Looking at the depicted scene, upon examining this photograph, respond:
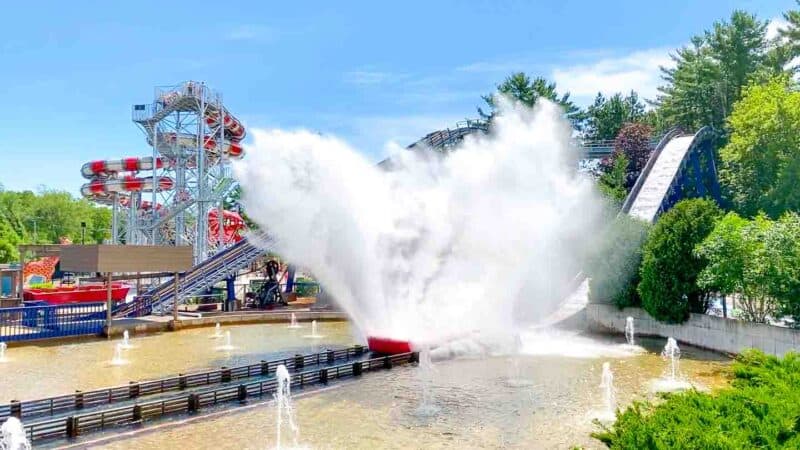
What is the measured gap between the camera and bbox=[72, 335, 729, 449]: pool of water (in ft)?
44.8

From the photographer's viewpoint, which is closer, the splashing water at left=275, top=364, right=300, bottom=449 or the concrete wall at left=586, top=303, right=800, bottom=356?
the splashing water at left=275, top=364, right=300, bottom=449

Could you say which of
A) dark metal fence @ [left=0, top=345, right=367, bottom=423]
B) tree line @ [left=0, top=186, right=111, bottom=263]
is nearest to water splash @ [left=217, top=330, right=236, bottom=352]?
dark metal fence @ [left=0, top=345, right=367, bottom=423]

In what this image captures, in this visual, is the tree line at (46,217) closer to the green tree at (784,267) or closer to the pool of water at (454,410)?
the pool of water at (454,410)

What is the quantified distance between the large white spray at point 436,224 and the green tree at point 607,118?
39320mm

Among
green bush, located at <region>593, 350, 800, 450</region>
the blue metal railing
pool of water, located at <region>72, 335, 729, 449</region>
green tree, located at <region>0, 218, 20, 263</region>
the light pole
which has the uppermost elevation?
the light pole

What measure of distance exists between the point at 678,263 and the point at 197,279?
1088 inches

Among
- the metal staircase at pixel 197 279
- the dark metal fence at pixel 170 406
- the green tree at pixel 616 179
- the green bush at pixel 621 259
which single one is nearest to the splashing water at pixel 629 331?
the green bush at pixel 621 259

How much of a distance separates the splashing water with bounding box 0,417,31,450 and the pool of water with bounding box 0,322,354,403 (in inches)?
220

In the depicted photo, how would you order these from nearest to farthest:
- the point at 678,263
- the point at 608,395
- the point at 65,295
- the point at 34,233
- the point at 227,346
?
the point at 608,395, the point at 227,346, the point at 678,263, the point at 65,295, the point at 34,233

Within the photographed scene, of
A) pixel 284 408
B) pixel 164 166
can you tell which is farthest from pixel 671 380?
pixel 164 166

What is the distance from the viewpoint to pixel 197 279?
37406 millimetres

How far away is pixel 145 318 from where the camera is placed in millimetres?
32656

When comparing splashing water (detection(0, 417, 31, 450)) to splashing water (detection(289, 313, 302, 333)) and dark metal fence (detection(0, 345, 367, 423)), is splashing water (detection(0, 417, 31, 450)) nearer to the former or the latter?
dark metal fence (detection(0, 345, 367, 423))

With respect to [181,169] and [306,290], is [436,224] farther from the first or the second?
[181,169]
